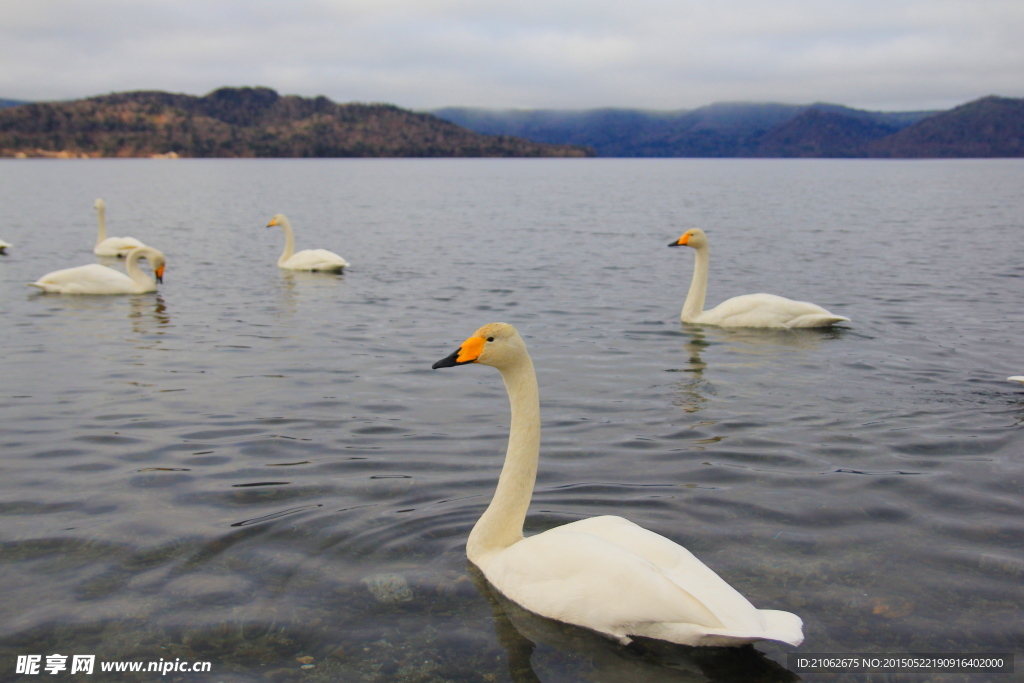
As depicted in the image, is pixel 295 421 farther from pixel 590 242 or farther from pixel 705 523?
pixel 590 242

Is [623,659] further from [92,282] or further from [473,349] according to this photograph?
[92,282]

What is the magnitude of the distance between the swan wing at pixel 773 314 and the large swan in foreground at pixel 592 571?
337 inches

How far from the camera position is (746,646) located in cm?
449

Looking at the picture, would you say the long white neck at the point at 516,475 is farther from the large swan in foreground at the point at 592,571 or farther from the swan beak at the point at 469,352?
the swan beak at the point at 469,352

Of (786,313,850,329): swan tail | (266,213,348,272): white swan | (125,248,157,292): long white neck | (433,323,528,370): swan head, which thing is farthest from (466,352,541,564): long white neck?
(266,213,348,272): white swan

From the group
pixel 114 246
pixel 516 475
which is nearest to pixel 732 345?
pixel 516 475

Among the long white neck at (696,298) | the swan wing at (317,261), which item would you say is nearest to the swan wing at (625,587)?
the long white neck at (696,298)

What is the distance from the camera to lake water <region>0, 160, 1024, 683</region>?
4648mm

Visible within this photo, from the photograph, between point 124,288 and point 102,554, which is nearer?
point 102,554

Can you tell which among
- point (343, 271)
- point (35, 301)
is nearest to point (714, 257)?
point (343, 271)

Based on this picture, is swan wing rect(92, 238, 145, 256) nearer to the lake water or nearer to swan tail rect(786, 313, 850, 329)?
the lake water

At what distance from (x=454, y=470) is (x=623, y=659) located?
122 inches

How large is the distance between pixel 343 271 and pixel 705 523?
625 inches

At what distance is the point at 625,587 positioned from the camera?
4250 millimetres
